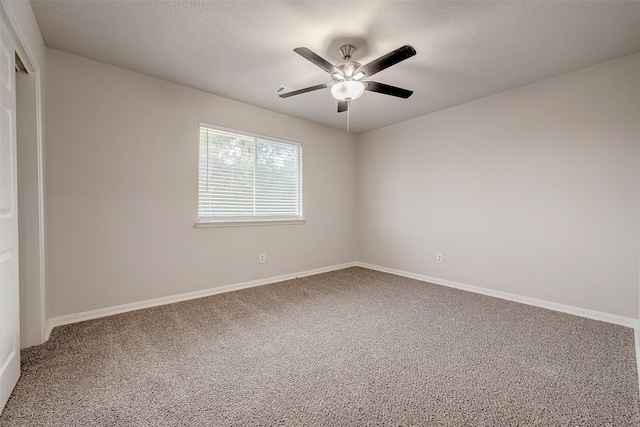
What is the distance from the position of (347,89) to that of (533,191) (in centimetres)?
246

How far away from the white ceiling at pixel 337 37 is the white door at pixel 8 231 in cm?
77

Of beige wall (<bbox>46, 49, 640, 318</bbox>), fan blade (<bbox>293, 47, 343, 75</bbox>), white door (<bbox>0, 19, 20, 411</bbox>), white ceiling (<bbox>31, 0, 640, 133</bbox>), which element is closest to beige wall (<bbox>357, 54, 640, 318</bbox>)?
beige wall (<bbox>46, 49, 640, 318</bbox>)

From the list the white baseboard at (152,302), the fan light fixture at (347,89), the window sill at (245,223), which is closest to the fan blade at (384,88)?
the fan light fixture at (347,89)

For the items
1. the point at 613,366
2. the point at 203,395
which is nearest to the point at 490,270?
the point at 613,366

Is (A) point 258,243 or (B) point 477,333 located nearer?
(B) point 477,333

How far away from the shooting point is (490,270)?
3443 mm

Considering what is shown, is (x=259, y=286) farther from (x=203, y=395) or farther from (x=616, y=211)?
(x=616, y=211)

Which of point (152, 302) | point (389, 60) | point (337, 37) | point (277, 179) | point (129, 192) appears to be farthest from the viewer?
point (277, 179)

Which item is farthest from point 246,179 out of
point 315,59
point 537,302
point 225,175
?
point 537,302

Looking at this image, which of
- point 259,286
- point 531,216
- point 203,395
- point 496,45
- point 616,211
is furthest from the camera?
point 259,286

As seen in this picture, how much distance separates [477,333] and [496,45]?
97.9 inches

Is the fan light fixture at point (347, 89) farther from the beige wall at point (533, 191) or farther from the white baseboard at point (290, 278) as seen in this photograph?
the white baseboard at point (290, 278)

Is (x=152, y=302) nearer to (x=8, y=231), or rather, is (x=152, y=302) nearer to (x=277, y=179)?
(x=8, y=231)

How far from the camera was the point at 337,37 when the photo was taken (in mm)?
2252
